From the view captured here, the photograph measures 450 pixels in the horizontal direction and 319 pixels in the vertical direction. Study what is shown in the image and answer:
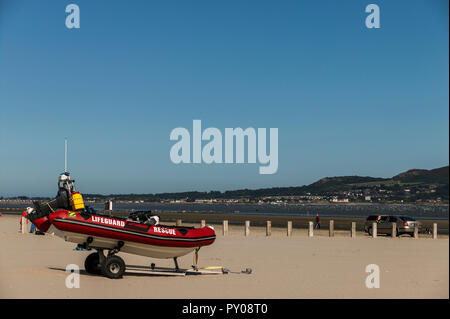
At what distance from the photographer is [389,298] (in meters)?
13.1

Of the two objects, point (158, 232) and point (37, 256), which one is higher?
point (158, 232)

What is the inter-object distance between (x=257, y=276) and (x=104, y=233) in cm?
454

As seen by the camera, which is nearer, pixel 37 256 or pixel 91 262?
pixel 91 262

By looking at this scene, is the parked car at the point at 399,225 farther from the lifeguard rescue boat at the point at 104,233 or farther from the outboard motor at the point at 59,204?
the outboard motor at the point at 59,204

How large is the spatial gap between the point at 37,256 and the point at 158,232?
7.03 metres

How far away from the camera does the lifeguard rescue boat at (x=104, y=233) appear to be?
1591cm

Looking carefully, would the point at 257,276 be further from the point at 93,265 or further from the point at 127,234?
the point at 93,265

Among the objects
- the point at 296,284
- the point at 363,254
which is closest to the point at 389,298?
the point at 296,284

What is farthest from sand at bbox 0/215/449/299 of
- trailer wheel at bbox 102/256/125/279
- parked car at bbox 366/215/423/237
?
parked car at bbox 366/215/423/237

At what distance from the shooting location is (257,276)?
16625mm

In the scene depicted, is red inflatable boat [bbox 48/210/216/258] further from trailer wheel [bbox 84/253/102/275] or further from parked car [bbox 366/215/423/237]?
parked car [bbox 366/215/423/237]

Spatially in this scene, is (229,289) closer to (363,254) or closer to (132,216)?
(132,216)

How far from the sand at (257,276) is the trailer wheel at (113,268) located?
0.24 m

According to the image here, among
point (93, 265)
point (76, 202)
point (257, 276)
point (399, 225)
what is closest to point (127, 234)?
point (93, 265)
